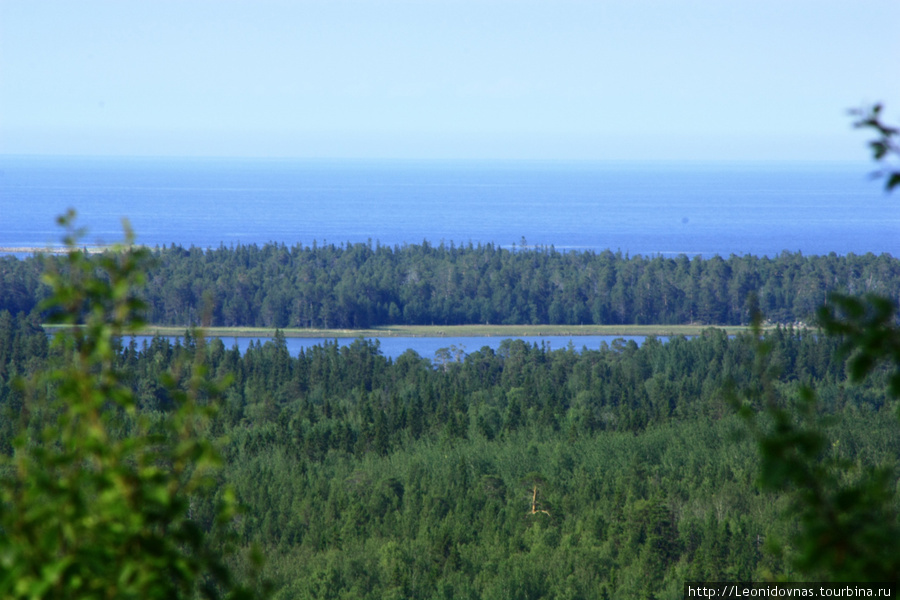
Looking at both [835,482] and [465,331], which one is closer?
[835,482]

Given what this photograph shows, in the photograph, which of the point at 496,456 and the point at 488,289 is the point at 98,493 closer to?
the point at 496,456

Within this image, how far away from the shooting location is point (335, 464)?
51.0m

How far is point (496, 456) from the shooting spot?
162ft

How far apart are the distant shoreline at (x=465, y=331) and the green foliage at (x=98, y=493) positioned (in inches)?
4326

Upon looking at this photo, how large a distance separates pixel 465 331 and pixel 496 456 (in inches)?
2724

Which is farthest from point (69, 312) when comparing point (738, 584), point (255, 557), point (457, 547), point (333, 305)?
point (333, 305)

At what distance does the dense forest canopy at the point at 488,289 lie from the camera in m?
120

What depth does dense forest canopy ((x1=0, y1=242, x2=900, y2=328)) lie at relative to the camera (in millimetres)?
119562

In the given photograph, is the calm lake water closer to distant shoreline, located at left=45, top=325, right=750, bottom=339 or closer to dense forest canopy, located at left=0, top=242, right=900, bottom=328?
distant shoreline, located at left=45, top=325, right=750, bottom=339

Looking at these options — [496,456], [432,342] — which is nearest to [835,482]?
[496,456]

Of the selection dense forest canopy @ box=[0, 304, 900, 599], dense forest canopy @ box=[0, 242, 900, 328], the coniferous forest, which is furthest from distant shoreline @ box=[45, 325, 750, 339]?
dense forest canopy @ box=[0, 304, 900, 599]

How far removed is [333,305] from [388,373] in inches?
1856

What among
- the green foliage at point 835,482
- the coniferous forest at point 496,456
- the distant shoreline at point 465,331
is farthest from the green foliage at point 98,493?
the distant shoreline at point 465,331

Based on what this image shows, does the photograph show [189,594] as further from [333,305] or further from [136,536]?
[333,305]
